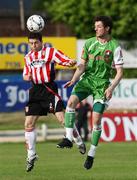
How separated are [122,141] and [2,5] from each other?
47299 millimetres

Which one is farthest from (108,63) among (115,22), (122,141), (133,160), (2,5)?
(2,5)

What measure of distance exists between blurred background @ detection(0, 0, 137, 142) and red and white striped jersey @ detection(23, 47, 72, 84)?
6.72ft

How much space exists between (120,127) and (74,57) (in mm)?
5304

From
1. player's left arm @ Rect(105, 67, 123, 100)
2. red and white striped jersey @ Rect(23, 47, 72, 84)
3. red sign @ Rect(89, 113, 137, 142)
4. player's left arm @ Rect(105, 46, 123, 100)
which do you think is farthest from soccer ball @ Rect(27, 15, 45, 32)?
red sign @ Rect(89, 113, 137, 142)

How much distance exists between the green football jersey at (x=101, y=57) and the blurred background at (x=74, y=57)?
2.34m

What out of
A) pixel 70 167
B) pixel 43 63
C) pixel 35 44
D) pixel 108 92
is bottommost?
pixel 70 167

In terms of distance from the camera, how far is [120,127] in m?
28.4

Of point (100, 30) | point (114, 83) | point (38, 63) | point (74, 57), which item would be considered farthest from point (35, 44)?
point (74, 57)

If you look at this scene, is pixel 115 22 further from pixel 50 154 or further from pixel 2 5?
pixel 2 5

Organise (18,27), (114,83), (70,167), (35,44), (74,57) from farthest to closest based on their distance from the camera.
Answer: (18,27)
(74,57)
(70,167)
(35,44)
(114,83)

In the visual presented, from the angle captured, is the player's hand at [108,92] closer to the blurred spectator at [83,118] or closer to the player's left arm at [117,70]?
the player's left arm at [117,70]

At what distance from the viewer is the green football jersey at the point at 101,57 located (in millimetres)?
13789

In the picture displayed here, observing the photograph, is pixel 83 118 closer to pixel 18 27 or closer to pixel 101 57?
pixel 101 57

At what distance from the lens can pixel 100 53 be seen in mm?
13812
